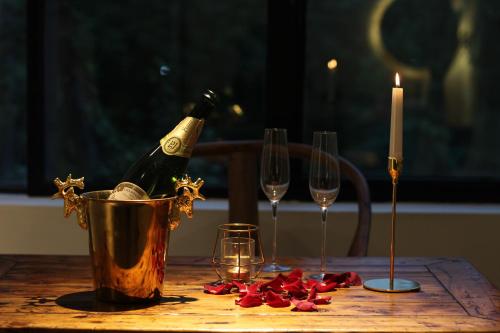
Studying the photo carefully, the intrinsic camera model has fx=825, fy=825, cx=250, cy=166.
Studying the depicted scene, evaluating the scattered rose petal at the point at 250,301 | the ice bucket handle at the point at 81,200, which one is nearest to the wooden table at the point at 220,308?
the scattered rose petal at the point at 250,301

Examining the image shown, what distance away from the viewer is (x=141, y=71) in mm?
2959

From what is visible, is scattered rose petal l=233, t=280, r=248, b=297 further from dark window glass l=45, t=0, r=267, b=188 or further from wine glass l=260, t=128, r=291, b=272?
dark window glass l=45, t=0, r=267, b=188

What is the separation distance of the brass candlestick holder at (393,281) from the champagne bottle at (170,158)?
0.37m

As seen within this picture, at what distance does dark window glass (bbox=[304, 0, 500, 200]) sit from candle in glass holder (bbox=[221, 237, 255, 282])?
1.37m

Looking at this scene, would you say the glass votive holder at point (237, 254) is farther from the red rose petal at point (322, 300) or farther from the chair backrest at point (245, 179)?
the chair backrest at point (245, 179)

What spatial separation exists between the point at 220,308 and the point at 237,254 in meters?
0.17

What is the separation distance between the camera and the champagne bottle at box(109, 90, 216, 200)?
64.0 inches

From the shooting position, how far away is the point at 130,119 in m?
2.98

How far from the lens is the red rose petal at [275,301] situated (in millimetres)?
1469

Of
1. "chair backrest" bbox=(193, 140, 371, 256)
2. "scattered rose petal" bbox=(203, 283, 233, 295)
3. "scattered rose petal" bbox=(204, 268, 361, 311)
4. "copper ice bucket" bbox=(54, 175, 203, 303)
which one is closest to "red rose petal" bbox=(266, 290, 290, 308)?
"scattered rose petal" bbox=(204, 268, 361, 311)

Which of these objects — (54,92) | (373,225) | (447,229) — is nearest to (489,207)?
(447,229)

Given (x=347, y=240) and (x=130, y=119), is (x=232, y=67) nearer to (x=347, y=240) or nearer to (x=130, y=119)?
(x=130, y=119)

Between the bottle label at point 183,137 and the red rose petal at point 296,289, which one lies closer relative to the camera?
the red rose petal at point 296,289

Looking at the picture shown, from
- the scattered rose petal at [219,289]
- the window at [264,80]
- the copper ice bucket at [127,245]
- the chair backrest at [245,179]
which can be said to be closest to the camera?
the copper ice bucket at [127,245]
